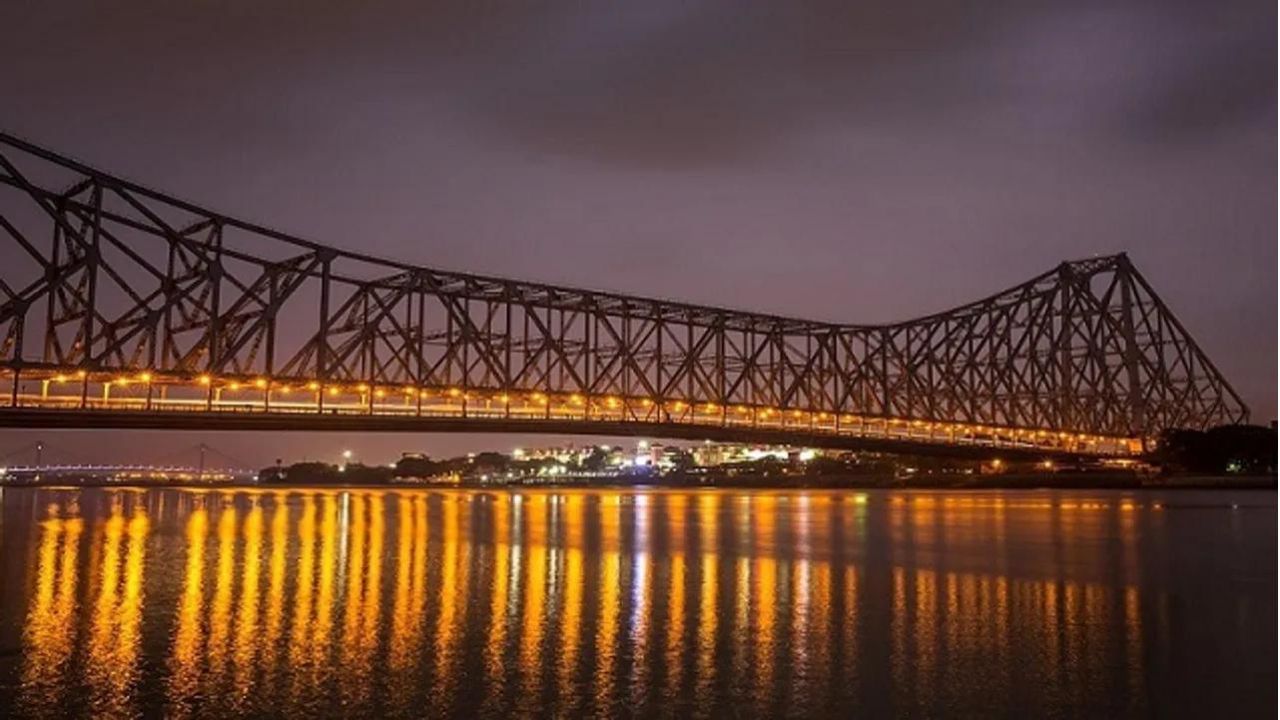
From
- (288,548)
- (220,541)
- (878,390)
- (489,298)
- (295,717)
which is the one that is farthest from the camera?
(878,390)

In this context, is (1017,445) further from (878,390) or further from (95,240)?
(95,240)

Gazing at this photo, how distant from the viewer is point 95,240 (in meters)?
58.4

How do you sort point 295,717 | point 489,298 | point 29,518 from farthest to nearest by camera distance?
point 489,298, point 29,518, point 295,717

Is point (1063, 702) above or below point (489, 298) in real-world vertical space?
below

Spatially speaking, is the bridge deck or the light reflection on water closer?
the light reflection on water

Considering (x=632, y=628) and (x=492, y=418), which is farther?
(x=492, y=418)

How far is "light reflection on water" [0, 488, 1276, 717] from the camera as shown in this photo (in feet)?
33.3

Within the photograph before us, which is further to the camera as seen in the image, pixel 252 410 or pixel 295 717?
pixel 252 410

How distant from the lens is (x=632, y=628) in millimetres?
13805

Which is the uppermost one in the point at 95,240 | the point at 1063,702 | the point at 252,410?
the point at 95,240

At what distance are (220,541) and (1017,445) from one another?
10053 centimetres

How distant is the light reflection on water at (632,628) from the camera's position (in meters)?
10.2

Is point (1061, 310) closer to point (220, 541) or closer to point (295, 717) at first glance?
point (220, 541)

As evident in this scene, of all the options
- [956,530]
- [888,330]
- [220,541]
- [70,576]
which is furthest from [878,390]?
[70,576]
